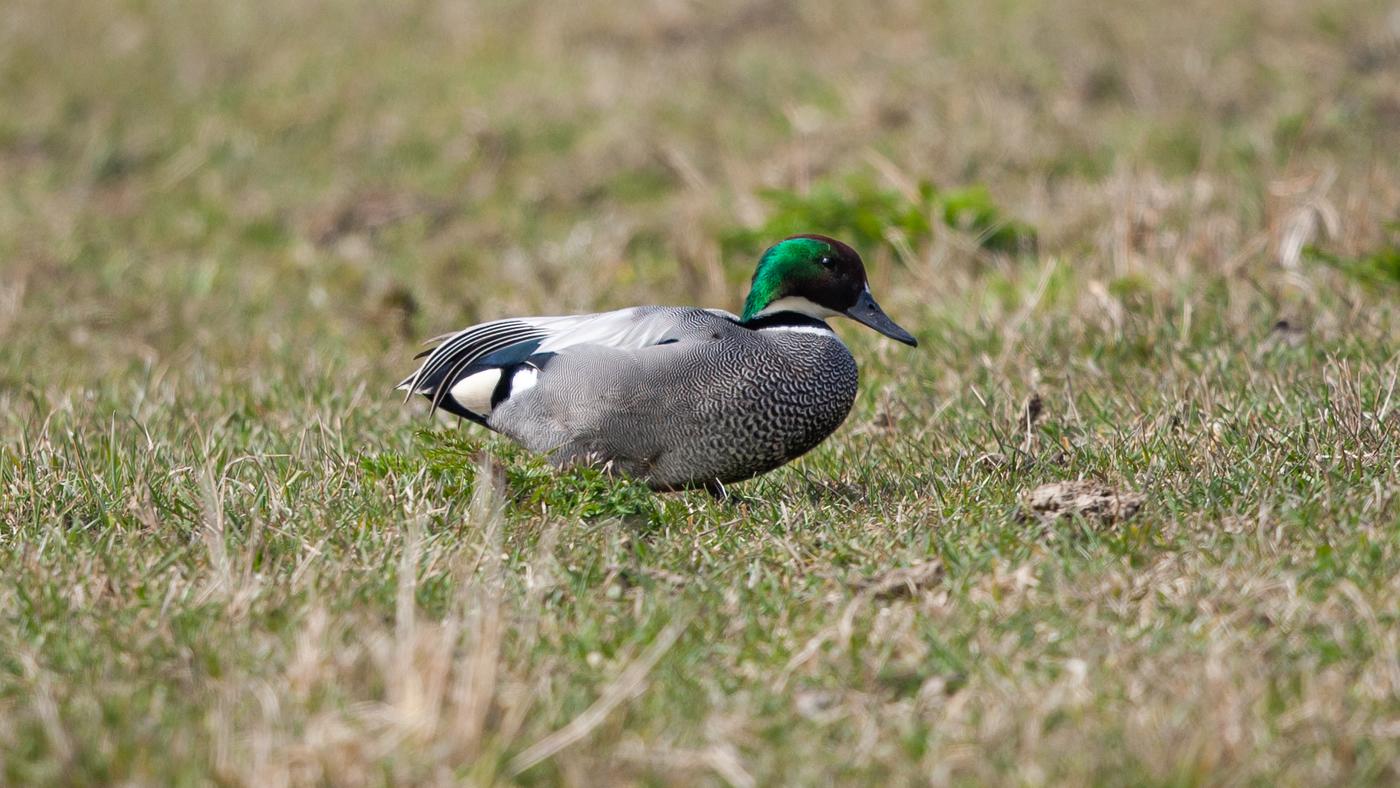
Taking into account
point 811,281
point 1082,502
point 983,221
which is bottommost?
point 983,221

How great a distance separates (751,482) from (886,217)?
2665 millimetres

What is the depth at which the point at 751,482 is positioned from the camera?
14.2 ft

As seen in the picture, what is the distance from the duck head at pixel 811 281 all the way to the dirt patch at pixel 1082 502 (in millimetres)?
777

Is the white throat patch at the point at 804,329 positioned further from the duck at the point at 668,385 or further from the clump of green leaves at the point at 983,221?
the clump of green leaves at the point at 983,221

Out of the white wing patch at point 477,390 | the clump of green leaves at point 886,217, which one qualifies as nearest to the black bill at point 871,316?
the white wing patch at point 477,390

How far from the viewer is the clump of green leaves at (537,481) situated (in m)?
3.74

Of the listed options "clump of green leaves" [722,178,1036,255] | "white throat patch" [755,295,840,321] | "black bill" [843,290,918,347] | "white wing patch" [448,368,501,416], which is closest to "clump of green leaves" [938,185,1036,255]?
"clump of green leaves" [722,178,1036,255]

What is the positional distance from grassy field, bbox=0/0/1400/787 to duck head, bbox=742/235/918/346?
42 centimetres

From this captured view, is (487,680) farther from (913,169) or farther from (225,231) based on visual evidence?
(225,231)

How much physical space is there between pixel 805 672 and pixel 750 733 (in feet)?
0.91

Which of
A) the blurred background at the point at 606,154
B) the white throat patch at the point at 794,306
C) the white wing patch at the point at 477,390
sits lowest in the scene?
the blurred background at the point at 606,154

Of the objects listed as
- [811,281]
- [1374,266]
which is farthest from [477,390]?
[1374,266]

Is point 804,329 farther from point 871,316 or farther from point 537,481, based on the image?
point 537,481

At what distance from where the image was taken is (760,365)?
3.98 meters
